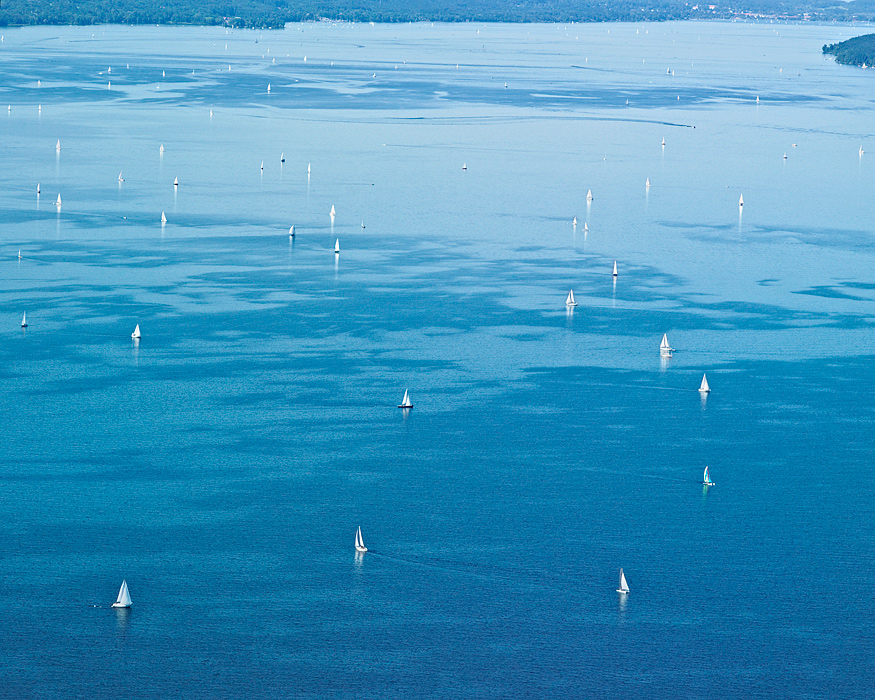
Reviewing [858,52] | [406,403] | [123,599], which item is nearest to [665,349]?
[406,403]

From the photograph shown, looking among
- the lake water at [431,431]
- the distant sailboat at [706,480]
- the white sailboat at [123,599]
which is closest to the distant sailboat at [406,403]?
the lake water at [431,431]

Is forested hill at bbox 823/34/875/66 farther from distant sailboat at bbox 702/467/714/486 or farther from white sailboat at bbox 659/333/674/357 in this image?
distant sailboat at bbox 702/467/714/486

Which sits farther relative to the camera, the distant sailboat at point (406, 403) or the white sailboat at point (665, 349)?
the white sailboat at point (665, 349)

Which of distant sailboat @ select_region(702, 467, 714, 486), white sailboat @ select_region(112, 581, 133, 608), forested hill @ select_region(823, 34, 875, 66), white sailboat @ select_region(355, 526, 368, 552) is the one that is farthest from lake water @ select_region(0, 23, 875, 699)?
forested hill @ select_region(823, 34, 875, 66)

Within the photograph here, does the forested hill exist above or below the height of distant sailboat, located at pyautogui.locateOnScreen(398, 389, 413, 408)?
above

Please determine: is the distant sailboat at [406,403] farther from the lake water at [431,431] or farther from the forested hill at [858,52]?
the forested hill at [858,52]

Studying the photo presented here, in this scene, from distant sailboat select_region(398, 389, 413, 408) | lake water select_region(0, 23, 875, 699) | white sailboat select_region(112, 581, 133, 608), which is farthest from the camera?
distant sailboat select_region(398, 389, 413, 408)

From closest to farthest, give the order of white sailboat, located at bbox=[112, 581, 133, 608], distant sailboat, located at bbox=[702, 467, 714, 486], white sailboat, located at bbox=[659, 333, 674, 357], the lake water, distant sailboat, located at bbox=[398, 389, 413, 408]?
the lake water
white sailboat, located at bbox=[112, 581, 133, 608]
distant sailboat, located at bbox=[702, 467, 714, 486]
distant sailboat, located at bbox=[398, 389, 413, 408]
white sailboat, located at bbox=[659, 333, 674, 357]
